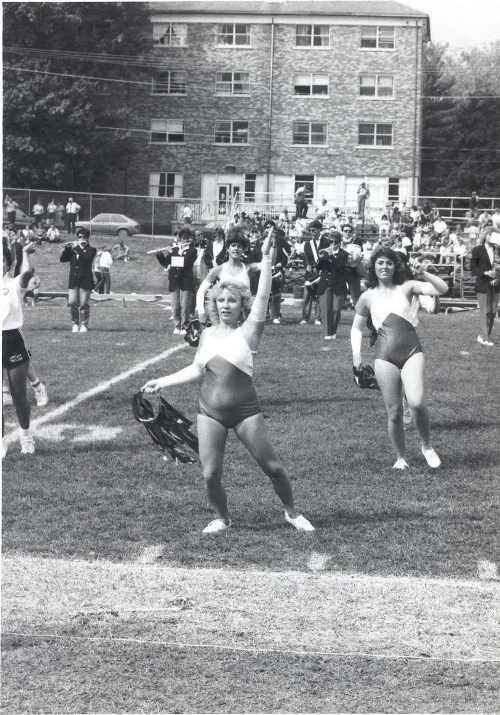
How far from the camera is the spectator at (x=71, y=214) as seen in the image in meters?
40.8

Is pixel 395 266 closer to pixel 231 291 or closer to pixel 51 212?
pixel 231 291

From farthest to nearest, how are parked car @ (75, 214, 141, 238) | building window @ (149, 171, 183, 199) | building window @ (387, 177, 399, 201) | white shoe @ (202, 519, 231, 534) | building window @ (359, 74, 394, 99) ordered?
building window @ (149, 171, 183, 199), building window @ (387, 177, 399, 201), building window @ (359, 74, 394, 99), parked car @ (75, 214, 141, 238), white shoe @ (202, 519, 231, 534)

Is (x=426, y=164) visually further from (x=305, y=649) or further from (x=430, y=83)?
(x=305, y=649)

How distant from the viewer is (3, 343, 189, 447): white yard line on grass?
1053 cm

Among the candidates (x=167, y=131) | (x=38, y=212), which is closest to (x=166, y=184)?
(x=167, y=131)

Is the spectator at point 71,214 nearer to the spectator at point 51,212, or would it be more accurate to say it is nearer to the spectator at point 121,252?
the spectator at point 51,212

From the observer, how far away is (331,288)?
18922 millimetres

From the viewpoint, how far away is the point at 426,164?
56438mm

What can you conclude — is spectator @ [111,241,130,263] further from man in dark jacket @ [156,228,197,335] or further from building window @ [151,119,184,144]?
man in dark jacket @ [156,228,197,335]

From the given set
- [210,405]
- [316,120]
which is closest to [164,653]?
[210,405]

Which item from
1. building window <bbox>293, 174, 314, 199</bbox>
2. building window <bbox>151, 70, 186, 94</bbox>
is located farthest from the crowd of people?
building window <bbox>151, 70, 186, 94</bbox>

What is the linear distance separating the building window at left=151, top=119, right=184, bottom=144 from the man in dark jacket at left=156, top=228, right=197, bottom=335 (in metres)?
33.1

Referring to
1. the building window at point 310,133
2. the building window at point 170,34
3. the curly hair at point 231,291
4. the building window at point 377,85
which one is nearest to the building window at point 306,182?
the building window at point 310,133

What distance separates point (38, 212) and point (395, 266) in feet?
109
